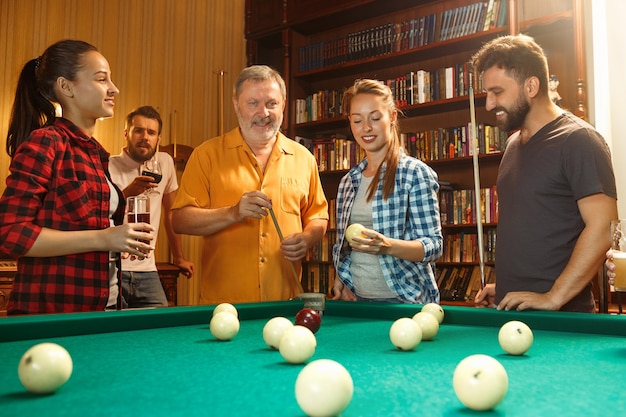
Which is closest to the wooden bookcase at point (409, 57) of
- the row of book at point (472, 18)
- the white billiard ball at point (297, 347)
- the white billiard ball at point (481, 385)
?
the row of book at point (472, 18)

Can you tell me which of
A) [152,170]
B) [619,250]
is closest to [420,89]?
[152,170]

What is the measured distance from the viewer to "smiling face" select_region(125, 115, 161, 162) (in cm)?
374

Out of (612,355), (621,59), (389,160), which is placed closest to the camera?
(612,355)

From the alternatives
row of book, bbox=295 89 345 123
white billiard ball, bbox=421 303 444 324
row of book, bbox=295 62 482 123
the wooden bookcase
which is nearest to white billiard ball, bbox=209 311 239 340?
white billiard ball, bbox=421 303 444 324

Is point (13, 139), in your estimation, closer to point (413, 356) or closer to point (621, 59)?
point (413, 356)

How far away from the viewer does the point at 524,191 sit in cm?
232

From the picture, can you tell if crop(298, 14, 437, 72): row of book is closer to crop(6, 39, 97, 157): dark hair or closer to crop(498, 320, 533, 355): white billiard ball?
crop(6, 39, 97, 157): dark hair

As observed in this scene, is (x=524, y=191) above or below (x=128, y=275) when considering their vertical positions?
above

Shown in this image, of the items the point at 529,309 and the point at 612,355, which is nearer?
the point at 612,355

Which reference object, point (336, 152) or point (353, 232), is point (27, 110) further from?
point (336, 152)

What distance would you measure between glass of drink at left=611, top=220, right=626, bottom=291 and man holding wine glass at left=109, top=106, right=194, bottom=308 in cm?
203

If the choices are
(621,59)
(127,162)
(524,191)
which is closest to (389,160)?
(524,191)

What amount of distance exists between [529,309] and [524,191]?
0.56 metres

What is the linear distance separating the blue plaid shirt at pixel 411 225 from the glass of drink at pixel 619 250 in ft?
2.23
